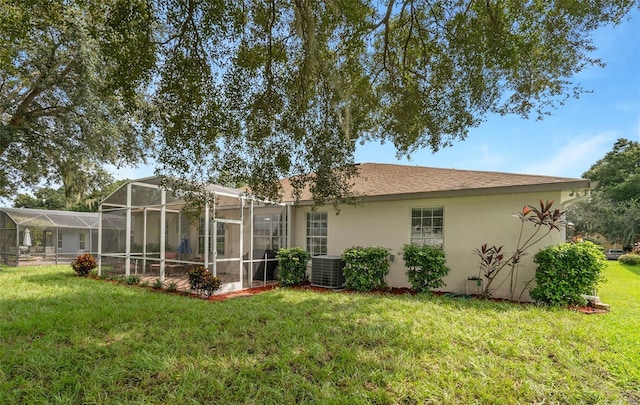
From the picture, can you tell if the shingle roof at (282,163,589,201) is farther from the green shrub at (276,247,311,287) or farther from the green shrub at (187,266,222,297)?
the green shrub at (187,266,222,297)

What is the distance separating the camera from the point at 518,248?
7934 mm

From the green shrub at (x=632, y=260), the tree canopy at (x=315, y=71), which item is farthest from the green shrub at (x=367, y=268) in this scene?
the green shrub at (x=632, y=260)

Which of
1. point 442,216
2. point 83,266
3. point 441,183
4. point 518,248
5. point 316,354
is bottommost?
point 83,266

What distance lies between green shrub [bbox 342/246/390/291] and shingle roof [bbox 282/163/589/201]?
1651 mm

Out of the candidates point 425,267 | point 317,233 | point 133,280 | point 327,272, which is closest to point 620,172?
point 425,267

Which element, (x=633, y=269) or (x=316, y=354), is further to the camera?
(x=633, y=269)

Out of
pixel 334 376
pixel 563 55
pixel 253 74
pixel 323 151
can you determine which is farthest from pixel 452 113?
pixel 334 376

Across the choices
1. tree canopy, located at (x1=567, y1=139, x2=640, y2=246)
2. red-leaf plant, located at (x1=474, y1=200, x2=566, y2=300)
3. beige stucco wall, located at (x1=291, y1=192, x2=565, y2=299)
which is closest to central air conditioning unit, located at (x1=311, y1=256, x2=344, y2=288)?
beige stucco wall, located at (x1=291, y1=192, x2=565, y2=299)

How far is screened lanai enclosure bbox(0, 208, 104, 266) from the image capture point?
1681cm

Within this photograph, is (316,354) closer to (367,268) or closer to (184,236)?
(367,268)

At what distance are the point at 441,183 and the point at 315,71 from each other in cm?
499

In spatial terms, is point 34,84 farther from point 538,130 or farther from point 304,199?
point 538,130

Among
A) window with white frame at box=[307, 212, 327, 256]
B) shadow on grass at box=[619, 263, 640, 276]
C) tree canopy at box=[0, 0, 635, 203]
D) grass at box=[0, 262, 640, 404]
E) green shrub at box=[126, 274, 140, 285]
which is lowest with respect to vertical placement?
shadow on grass at box=[619, 263, 640, 276]

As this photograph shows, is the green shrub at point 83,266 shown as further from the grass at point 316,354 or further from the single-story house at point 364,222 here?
the grass at point 316,354
